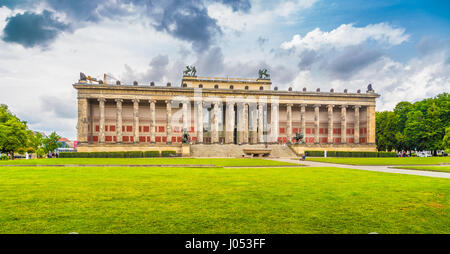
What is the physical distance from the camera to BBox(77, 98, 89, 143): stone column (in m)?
64.8

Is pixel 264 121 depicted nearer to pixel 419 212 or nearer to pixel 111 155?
pixel 111 155

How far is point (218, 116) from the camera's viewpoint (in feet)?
235

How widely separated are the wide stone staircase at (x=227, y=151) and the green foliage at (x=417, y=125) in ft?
97.8

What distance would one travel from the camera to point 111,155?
5225 centimetres

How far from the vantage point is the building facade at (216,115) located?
221ft

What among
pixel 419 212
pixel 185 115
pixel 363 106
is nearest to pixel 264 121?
pixel 185 115

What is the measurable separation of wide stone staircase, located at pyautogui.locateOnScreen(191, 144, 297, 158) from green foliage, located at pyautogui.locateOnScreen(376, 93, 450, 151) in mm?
29797

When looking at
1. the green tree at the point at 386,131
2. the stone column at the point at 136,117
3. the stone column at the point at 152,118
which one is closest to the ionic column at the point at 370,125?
the green tree at the point at 386,131

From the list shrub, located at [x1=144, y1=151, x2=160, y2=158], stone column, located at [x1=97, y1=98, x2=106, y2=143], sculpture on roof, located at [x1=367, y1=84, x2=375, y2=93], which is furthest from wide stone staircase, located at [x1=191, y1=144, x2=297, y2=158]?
sculpture on roof, located at [x1=367, y1=84, x2=375, y2=93]

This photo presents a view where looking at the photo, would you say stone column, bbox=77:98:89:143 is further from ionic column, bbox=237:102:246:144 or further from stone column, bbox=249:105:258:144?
stone column, bbox=249:105:258:144

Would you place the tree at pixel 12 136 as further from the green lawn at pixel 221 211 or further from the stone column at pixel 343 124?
the stone column at pixel 343 124

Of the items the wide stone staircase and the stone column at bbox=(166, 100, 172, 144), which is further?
the stone column at bbox=(166, 100, 172, 144)

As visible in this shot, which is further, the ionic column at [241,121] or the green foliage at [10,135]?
the ionic column at [241,121]

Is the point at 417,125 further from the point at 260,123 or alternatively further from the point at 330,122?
the point at 260,123
